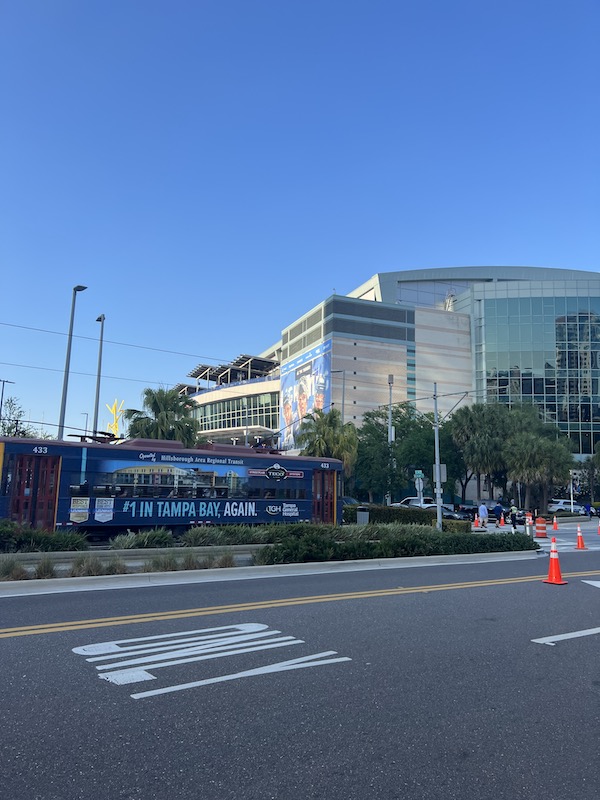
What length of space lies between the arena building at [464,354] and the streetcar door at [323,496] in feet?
167

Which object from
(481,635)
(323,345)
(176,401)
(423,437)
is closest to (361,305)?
(323,345)

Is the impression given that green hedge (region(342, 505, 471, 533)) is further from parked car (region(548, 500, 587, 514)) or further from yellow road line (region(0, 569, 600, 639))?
parked car (region(548, 500, 587, 514))

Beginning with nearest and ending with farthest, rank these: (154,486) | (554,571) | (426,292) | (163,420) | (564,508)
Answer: (554,571) < (154,486) < (163,420) < (564,508) < (426,292)

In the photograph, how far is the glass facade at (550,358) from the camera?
80.2m

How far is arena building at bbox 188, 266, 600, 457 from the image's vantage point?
3174 inches

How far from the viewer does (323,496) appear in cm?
2639

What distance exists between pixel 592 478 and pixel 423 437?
78.0 ft

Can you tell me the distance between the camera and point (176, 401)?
44438mm

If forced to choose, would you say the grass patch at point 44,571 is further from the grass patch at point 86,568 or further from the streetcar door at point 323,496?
the streetcar door at point 323,496

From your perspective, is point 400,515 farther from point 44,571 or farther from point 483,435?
point 44,571

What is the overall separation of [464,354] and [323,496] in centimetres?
6582

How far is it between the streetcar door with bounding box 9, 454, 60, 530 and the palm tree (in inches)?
846

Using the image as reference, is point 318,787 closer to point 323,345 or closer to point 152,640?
point 152,640

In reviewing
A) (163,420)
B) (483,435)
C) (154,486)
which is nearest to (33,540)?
(154,486)
